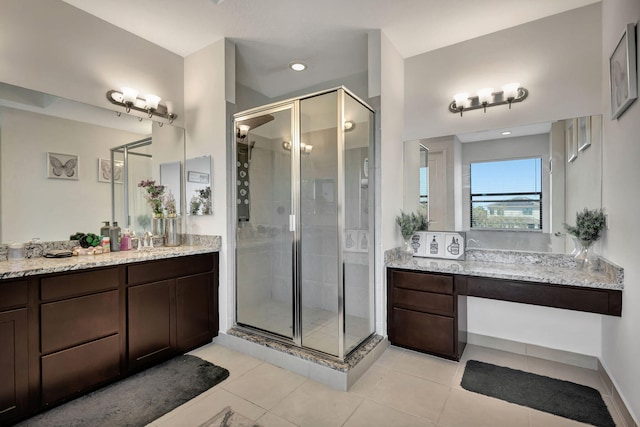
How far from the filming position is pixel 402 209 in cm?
298

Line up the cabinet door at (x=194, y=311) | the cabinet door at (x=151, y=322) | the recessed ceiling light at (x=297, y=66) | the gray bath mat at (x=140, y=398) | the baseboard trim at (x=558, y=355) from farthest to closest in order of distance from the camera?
the recessed ceiling light at (x=297, y=66), the cabinet door at (x=194, y=311), the cabinet door at (x=151, y=322), the baseboard trim at (x=558, y=355), the gray bath mat at (x=140, y=398)

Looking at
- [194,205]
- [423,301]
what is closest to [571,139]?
[423,301]

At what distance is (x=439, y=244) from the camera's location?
2.86 metres

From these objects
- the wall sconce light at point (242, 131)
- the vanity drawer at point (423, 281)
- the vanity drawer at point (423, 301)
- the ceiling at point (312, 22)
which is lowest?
the vanity drawer at point (423, 301)

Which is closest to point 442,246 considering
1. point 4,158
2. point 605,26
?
point 605,26

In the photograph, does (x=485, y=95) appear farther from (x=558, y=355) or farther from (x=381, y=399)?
(x=381, y=399)

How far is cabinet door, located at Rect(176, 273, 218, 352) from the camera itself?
250 cm

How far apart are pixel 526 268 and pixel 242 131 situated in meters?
2.82

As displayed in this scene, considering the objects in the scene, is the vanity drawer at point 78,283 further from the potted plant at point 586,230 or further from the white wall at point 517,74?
the potted plant at point 586,230

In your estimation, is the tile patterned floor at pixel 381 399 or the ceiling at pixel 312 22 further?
the ceiling at pixel 312 22

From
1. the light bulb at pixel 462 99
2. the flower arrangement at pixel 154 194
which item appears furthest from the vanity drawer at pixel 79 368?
the light bulb at pixel 462 99

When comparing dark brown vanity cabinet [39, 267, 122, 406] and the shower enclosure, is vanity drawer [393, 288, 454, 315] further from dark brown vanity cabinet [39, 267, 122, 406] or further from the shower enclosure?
dark brown vanity cabinet [39, 267, 122, 406]

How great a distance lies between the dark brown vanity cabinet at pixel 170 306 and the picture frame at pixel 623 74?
323cm

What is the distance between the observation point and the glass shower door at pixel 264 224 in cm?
272
